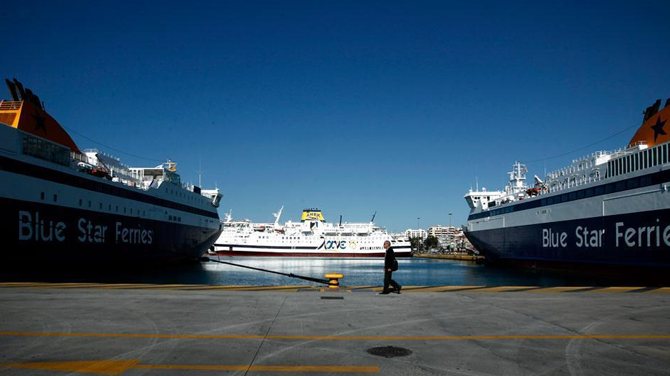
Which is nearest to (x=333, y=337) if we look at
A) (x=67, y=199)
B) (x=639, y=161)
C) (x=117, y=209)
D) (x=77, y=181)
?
(x=67, y=199)

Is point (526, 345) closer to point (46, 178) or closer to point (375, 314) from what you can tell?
point (375, 314)

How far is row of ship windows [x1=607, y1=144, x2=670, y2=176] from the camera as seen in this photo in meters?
29.1

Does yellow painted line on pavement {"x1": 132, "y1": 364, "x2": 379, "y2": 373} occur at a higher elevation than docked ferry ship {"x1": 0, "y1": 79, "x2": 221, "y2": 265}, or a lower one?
lower

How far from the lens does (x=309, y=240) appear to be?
97312 mm

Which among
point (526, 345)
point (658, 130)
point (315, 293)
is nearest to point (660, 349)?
point (526, 345)

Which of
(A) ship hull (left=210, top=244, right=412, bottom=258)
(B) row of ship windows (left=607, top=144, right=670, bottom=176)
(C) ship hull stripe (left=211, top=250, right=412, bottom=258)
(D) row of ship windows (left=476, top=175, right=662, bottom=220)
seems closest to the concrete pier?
(B) row of ship windows (left=607, top=144, right=670, bottom=176)

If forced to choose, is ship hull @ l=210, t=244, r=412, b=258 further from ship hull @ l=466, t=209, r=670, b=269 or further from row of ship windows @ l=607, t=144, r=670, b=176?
row of ship windows @ l=607, t=144, r=670, b=176

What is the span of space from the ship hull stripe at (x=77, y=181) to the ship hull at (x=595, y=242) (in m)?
38.3

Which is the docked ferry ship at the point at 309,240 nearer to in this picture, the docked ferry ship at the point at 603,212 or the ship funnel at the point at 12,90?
the docked ferry ship at the point at 603,212

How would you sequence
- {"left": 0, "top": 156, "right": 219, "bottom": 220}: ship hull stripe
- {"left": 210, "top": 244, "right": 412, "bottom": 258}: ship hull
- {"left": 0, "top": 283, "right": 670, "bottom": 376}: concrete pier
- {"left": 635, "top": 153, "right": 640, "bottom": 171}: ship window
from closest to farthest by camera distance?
1. {"left": 0, "top": 283, "right": 670, "bottom": 376}: concrete pier
2. {"left": 0, "top": 156, "right": 219, "bottom": 220}: ship hull stripe
3. {"left": 635, "top": 153, "right": 640, "bottom": 171}: ship window
4. {"left": 210, "top": 244, "right": 412, "bottom": 258}: ship hull

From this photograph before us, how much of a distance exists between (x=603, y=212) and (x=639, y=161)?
4.58 meters

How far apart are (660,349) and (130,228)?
38.6 metres

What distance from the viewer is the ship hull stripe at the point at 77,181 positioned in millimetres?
25625

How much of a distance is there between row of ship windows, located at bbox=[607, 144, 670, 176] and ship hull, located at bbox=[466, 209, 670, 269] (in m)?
3.57
